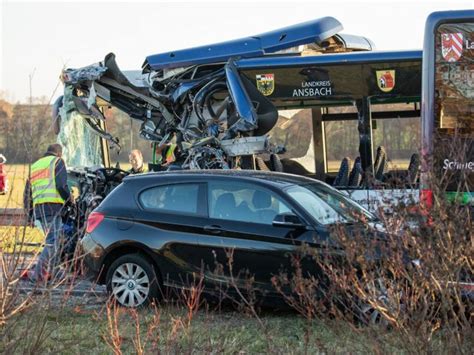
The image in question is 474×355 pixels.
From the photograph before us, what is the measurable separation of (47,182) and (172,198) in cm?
246

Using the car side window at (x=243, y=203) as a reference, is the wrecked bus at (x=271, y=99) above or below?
above

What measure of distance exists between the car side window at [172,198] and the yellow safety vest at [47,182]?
195 cm

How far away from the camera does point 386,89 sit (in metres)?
13.4

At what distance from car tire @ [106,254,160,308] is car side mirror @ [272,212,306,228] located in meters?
1.49

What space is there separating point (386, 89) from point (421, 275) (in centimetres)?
940

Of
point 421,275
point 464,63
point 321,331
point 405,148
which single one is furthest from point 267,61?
point 421,275

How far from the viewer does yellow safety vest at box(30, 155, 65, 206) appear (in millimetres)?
11016

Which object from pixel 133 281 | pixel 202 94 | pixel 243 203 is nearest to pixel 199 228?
pixel 243 203

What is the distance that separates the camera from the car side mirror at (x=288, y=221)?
8.50 metres

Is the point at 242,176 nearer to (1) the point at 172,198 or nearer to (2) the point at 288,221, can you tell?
(1) the point at 172,198

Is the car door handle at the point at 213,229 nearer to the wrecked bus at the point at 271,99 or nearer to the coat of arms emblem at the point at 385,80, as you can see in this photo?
the wrecked bus at the point at 271,99

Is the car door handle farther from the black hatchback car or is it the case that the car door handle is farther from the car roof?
the car roof

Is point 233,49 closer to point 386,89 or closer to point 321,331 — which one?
point 386,89

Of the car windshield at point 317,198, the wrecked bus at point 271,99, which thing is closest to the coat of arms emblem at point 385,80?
the wrecked bus at point 271,99
